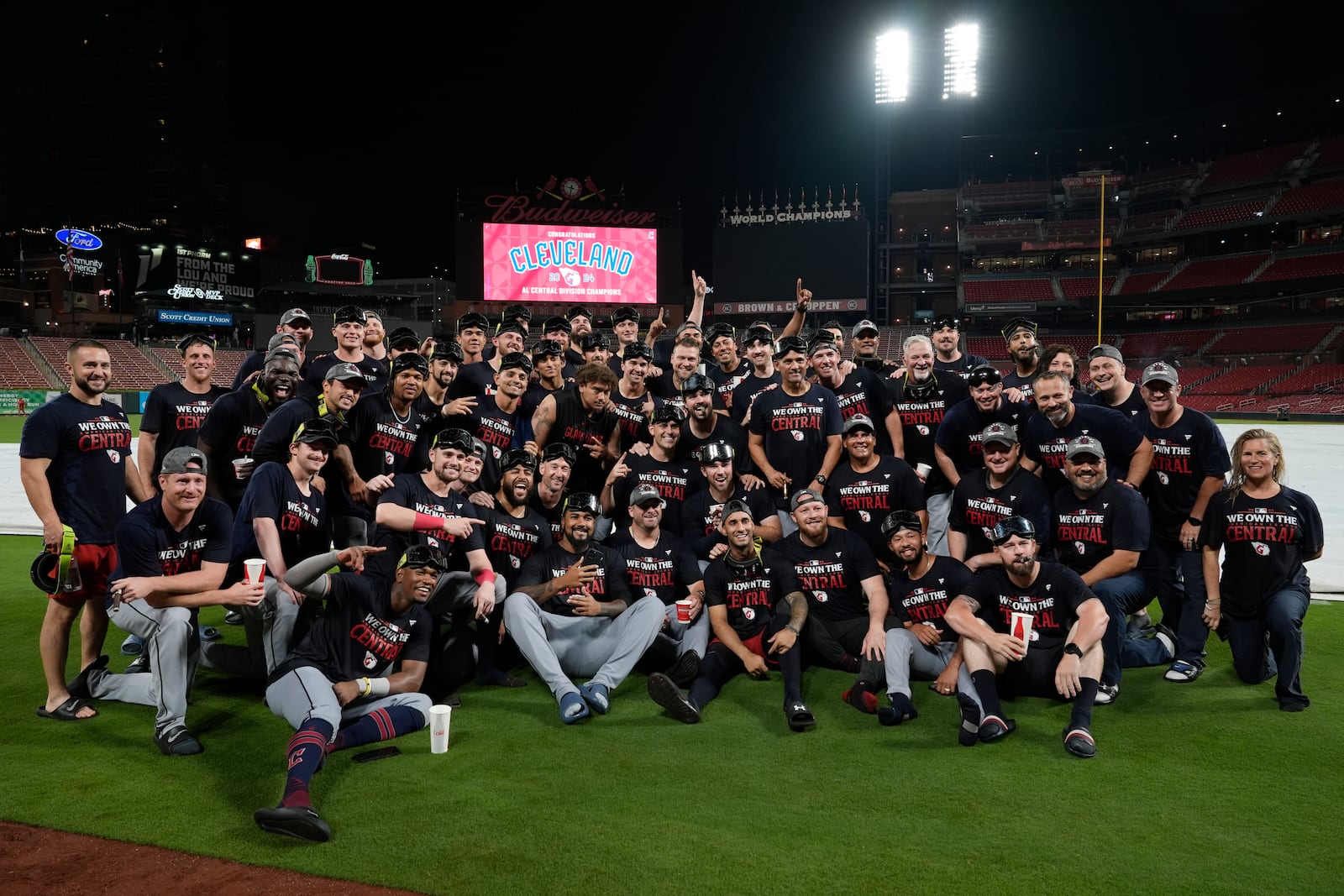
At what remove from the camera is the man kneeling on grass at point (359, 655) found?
492cm

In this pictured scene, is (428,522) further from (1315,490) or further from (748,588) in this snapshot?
(1315,490)

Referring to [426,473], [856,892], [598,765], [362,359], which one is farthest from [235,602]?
[856,892]

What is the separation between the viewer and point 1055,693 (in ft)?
19.6

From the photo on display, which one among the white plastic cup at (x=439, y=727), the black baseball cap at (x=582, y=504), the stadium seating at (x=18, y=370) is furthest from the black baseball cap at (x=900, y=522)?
the stadium seating at (x=18, y=370)

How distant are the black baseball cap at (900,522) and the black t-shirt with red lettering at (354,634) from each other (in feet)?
11.3

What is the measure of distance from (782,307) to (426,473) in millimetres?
42056

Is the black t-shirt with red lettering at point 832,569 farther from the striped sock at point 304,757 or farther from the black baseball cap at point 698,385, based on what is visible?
the striped sock at point 304,757

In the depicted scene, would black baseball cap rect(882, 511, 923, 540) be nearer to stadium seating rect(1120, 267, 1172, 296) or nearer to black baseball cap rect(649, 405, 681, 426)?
black baseball cap rect(649, 405, 681, 426)

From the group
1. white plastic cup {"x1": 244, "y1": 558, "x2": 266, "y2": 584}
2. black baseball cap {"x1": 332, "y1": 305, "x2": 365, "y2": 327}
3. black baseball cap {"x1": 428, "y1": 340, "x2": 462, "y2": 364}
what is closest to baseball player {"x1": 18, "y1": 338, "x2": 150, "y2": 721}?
white plastic cup {"x1": 244, "y1": 558, "x2": 266, "y2": 584}

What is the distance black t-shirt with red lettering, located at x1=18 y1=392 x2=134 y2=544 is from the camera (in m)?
5.84

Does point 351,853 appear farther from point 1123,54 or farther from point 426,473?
point 1123,54

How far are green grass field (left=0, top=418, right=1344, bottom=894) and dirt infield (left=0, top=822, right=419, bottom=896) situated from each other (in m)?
0.07

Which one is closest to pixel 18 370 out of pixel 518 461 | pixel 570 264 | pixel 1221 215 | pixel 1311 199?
pixel 570 264

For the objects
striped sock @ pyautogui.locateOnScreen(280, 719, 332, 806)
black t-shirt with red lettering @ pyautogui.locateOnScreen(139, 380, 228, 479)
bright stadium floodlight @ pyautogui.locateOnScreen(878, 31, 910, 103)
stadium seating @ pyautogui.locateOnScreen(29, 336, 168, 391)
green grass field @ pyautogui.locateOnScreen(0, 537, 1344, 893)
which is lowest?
green grass field @ pyautogui.locateOnScreen(0, 537, 1344, 893)
